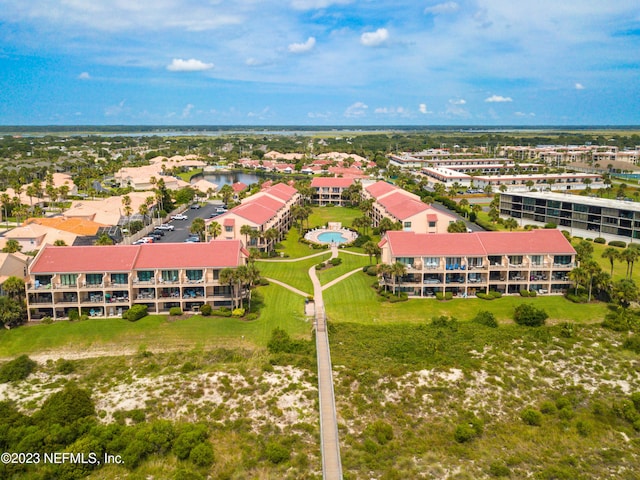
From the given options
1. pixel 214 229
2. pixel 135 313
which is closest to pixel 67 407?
pixel 135 313

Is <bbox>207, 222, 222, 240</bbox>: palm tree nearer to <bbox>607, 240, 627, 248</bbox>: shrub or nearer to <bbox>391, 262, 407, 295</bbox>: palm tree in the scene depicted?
<bbox>391, 262, 407, 295</bbox>: palm tree

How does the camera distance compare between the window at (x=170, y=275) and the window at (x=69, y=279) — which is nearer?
the window at (x=69, y=279)

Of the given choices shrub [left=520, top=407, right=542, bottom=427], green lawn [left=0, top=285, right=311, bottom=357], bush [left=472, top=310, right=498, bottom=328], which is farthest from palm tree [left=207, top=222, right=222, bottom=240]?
shrub [left=520, top=407, right=542, bottom=427]

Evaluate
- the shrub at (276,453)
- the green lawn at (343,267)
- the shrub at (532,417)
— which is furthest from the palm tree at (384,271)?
the shrub at (276,453)

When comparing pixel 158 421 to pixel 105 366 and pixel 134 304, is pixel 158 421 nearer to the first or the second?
pixel 105 366

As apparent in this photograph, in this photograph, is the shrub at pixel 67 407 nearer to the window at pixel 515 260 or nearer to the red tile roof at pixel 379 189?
the window at pixel 515 260

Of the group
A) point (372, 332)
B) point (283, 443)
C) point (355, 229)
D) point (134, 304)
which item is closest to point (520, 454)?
point (283, 443)
